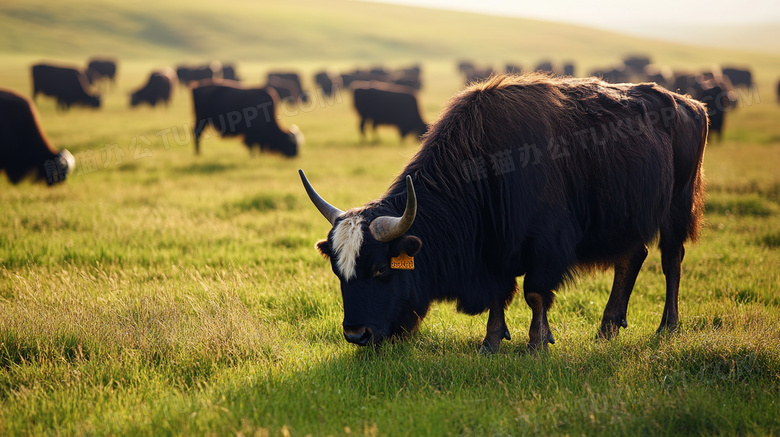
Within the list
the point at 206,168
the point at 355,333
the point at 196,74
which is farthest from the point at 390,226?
the point at 196,74

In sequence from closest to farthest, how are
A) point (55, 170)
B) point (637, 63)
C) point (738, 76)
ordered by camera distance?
point (55, 170), point (738, 76), point (637, 63)

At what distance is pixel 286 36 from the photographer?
86188 mm

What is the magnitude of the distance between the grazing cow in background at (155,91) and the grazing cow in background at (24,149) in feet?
72.5

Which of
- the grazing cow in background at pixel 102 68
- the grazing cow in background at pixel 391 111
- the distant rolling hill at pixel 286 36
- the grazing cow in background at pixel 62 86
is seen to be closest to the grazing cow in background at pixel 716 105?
the grazing cow in background at pixel 391 111

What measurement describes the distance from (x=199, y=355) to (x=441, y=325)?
80.8 inches

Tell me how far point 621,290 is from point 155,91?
3258 centimetres

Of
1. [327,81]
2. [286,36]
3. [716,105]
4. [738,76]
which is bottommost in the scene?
[327,81]

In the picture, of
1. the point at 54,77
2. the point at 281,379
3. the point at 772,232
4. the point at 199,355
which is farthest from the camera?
the point at 54,77

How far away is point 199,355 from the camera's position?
4.02 meters

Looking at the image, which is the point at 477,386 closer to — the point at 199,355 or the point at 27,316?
the point at 199,355

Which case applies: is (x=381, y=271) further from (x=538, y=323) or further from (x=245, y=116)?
(x=245, y=116)

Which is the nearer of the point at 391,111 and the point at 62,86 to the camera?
the point at 391,111

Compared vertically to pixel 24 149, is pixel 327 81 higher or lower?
higher

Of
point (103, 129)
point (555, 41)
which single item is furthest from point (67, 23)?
point (555, 41)
